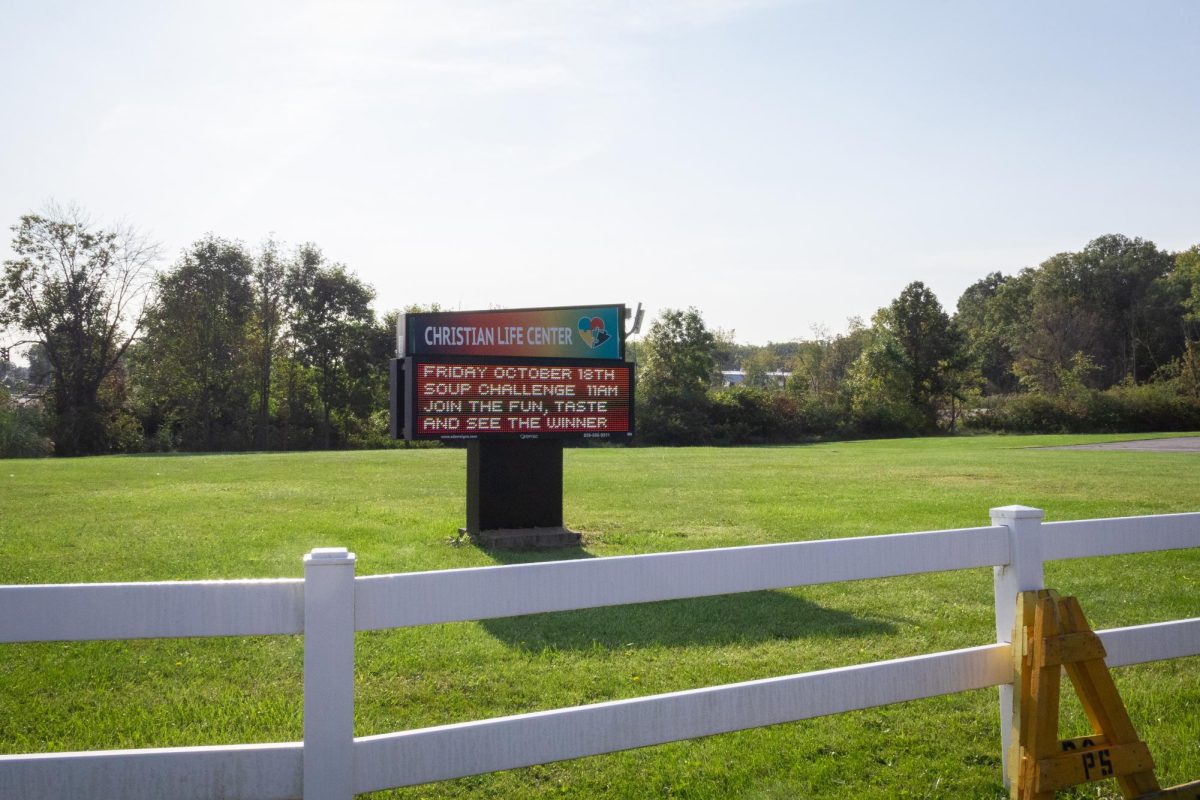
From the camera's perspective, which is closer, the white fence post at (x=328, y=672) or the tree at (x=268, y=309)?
the white fence post at (x=328, y=672)

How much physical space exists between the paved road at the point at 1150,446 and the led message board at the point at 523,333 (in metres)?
27.1

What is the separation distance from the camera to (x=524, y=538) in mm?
13500

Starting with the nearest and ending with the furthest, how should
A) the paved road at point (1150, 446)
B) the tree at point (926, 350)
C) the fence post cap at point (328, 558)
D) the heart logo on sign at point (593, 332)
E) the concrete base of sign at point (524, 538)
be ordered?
the fence post cap at point (328, 558), the concrete base of sign at point (524, 538), the heart logo on sign at point (593, 332), the paved road at point (1150, 446), the tree at point (926, 350)

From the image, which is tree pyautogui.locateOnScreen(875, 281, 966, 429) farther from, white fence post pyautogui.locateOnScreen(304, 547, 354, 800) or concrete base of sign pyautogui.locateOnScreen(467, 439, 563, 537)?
white fence post pyautogui.locateOnScreen(304, 547, 354, 800)

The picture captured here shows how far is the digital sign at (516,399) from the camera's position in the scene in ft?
42.7

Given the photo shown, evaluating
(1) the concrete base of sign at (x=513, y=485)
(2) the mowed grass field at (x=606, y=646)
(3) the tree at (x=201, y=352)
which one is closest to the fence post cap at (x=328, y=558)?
(2) the mowed grass field at (x=606, y=646)

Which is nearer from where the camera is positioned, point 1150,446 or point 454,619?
point 454,619

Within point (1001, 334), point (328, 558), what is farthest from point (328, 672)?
point (1001, 334)

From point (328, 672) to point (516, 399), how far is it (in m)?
10.4

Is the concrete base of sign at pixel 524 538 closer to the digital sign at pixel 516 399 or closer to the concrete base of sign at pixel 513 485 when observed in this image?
the concrete base of sign at pixel 513 485

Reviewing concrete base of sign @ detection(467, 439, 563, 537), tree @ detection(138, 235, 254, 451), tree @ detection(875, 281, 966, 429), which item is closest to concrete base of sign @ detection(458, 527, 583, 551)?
concrete base of sign @ detection(467, 439, 563, 537)

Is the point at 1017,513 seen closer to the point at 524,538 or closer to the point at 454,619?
the point at 454,619

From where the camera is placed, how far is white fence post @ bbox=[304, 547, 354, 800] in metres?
3.22

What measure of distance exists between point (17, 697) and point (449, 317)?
26.2ft
